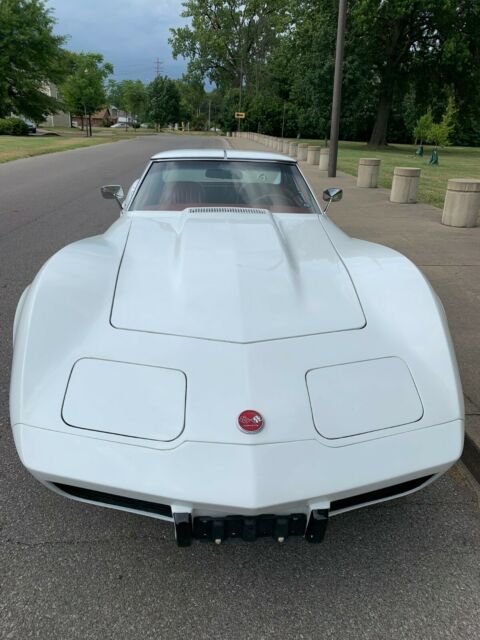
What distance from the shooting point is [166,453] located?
1752mm

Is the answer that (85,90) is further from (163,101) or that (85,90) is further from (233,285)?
(233,285)

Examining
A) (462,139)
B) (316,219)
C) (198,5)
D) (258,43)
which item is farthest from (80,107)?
(316,219)

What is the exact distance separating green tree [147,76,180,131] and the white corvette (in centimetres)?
9040

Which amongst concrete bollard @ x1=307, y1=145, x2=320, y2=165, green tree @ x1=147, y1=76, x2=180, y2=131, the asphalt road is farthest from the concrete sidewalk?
green tree @ x1=147, y1=76, x2=180, y2=131

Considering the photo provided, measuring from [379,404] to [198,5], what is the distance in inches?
2710

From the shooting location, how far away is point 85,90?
52.4 metres

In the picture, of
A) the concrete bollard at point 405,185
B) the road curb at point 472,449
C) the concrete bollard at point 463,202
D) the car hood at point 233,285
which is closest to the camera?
the car hood at point 233,285

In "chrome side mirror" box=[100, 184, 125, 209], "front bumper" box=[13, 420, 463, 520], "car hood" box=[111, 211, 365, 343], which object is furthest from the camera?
"chrome side mirror" box=[100, 184, 125, 209]

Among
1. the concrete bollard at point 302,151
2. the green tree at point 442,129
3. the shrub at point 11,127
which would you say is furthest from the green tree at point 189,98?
the concrete bollard at point 302,151

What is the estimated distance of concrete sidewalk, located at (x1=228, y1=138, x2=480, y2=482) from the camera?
328cm

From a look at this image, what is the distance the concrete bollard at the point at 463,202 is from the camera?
27.7ft

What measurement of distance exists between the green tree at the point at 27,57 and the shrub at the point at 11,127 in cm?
492

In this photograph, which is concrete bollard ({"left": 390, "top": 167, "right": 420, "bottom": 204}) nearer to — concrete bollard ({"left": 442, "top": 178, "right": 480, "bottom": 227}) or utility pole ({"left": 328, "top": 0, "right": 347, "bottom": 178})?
concrete bollard ({"left": 442, "top": 178, "right": 480, "bottom": 227})

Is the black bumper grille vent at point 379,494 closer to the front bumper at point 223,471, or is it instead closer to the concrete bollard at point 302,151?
the front bumper at point 223,471
